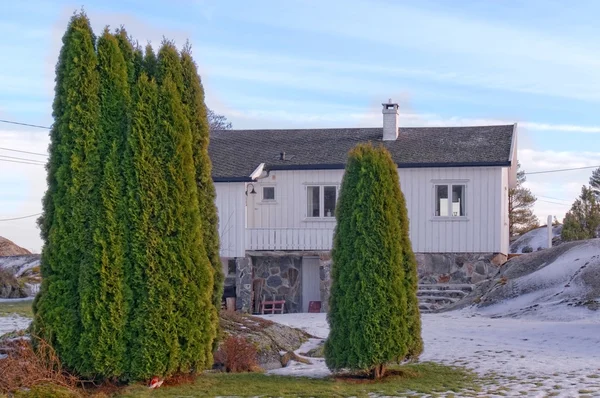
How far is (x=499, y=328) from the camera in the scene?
56.6 ft

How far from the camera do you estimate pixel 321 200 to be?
83.5ft

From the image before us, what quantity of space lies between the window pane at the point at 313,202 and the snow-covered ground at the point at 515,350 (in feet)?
18.0

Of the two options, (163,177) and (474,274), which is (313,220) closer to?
(474,274)

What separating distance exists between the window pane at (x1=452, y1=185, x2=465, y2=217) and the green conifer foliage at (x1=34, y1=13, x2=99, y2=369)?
1682 centimetres

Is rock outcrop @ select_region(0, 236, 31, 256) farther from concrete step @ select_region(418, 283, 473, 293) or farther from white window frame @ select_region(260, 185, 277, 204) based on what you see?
concrete step @ select_region(418, 283, 473, 293)

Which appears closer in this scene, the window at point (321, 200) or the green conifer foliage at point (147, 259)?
the green conifer foliage at point (147, 259)

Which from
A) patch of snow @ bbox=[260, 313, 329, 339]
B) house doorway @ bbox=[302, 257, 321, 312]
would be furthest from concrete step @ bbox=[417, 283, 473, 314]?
patch of snow @ bbox=[260, 313, 329, 339]

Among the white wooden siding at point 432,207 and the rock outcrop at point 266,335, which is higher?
the white wooden siding at point 432,207

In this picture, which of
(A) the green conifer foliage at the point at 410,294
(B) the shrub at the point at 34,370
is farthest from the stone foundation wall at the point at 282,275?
(B) the shrub at the point at 34,370

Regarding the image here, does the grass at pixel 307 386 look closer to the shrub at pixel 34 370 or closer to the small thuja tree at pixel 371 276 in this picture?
the small thuja tree at pixel 371 276

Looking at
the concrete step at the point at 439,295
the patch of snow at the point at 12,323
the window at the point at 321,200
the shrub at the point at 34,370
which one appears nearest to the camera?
the shrub at the point at 34,370

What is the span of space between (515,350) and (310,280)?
12.2 m

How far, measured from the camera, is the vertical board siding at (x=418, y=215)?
24.6 metres

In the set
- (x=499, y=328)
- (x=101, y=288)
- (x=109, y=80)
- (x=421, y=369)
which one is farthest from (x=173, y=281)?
(x=499, y=328)
